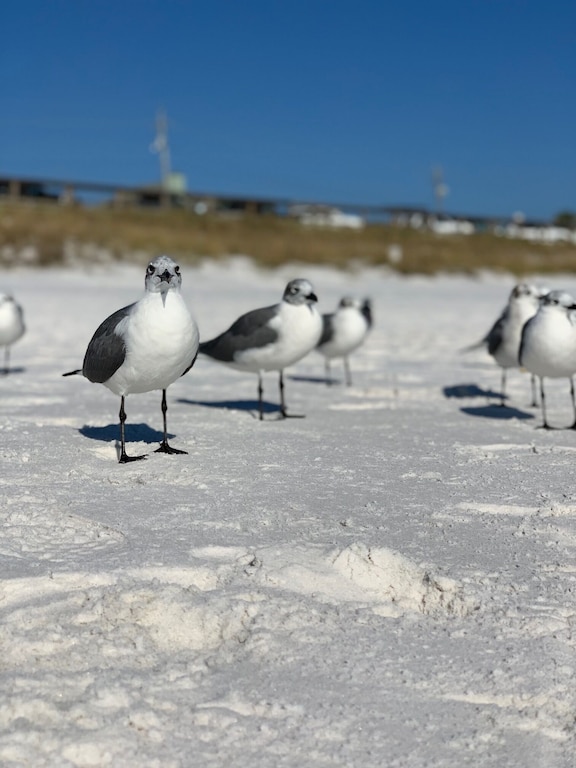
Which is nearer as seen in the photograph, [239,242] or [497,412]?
[497,412]

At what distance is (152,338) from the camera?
5.06 m

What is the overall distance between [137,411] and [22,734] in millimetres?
4630

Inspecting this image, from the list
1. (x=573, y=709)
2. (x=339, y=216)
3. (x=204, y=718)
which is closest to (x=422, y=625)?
(x=573, y=709)

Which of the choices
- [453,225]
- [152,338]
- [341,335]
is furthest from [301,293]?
[453,225]

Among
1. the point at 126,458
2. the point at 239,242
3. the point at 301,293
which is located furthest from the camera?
the point at 239,242

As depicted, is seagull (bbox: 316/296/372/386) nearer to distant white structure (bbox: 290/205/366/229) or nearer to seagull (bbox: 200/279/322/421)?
seagull (bbox: 200/279/322/421)

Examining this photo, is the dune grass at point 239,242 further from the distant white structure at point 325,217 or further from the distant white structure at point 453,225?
the distant white structure at point 453,225

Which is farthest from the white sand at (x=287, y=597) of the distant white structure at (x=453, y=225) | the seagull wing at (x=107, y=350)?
the distant white structure at (x=453, y=225)

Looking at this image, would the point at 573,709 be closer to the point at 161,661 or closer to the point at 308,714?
the point at 308,714

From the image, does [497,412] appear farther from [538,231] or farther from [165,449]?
[538,231]

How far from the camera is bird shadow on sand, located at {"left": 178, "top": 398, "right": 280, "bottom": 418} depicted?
7.61 m

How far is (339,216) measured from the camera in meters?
39.2

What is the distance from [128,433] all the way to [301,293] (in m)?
1.86

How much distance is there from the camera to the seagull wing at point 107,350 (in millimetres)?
5230
